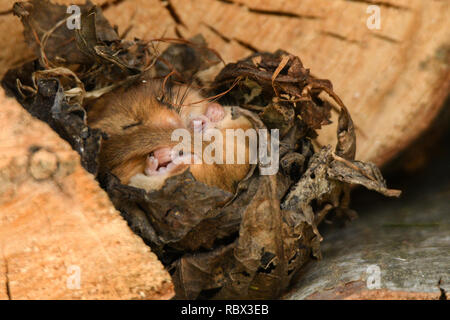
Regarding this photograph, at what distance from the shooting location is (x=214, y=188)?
46.7 inches

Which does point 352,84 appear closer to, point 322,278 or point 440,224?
point 440,224

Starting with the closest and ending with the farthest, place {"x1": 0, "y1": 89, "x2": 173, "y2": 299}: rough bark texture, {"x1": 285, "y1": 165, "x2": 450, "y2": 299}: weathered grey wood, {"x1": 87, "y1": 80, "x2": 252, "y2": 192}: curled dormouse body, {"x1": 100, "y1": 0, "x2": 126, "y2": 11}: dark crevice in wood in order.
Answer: {"x1": 0, "y1": 89, "x2": 173, "y2": 299}: rough bark texture, {"x1": 285, "y1": 165, "x2": 450, "y2": 299}: weathered grey wood, {"x1": 87, "y1": 80, "x2": 252, "y2": 192}: curled dormouse body, {"x1": 100, "y1": 0, "x2": 126, "y2": 11}: dark crevice in wood

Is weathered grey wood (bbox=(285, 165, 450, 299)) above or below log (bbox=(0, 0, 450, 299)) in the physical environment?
below

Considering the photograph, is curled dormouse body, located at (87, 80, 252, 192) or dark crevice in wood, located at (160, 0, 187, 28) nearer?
curled dormouse body, located at (87, 80, 252, 192)

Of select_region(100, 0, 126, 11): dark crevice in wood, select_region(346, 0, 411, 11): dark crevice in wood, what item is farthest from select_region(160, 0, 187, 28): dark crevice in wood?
select_region(346, 0, 411, 11): dark crevice in wood

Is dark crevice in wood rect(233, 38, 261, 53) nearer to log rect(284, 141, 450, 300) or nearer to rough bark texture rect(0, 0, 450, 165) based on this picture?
rough bark texture rect(0, 0, 450, 165)

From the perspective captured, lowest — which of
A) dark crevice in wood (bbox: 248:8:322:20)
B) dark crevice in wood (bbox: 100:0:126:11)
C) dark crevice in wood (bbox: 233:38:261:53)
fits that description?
dark crevice in wood (bbox: 233:38:261:53)

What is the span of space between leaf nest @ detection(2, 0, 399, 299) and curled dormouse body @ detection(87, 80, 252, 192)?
6 centimetres

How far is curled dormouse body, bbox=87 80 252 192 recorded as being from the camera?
4.43ft

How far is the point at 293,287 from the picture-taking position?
1319 mm

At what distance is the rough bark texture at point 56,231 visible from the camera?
103 centimetres

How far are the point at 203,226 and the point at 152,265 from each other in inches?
7.6

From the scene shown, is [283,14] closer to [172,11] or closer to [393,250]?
[172,11]

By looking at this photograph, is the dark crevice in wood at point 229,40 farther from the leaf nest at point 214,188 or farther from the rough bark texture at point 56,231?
the rough bark texture at point 56,231
